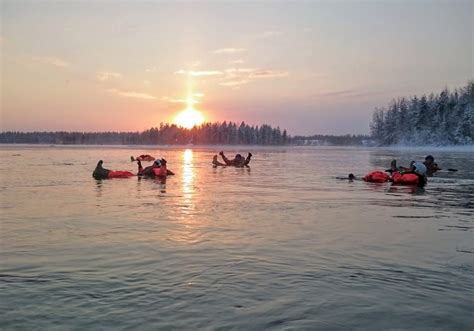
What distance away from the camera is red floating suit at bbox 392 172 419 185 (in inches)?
996

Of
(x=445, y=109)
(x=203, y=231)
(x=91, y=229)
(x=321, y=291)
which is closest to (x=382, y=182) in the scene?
(x=203, y=231)

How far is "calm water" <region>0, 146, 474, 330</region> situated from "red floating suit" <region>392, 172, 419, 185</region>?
778cm

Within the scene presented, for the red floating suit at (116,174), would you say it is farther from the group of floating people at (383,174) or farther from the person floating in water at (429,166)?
the person floating in water at (429,166)

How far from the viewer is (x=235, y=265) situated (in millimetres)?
8602

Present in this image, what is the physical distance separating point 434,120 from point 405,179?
9567 centimetres

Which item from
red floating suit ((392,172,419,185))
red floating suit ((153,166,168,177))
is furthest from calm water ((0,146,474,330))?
red floating suit ((153,166,168,177))

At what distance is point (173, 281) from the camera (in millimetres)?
7594

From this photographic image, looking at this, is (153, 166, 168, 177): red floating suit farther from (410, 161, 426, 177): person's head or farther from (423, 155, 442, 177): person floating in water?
(423, 155, 442, 177): person floating in water

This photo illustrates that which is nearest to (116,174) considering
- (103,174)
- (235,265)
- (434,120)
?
(103,174)

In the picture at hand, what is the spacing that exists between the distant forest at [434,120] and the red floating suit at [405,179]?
86.3 meters

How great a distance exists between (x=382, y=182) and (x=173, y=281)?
21003 millimetres

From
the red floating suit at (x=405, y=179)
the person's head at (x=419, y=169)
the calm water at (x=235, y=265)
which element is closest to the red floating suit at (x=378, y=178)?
the red floating suit at (x=405, y=179)

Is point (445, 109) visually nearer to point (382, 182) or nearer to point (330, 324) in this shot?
point (382, 182)

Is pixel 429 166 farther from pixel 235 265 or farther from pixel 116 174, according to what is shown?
pixel 235 265
